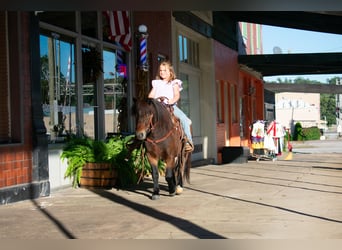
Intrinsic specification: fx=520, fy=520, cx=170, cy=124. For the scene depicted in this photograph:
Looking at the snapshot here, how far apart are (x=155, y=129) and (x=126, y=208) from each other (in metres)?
1.36

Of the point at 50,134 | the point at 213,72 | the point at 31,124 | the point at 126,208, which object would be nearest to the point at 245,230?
the point at 126,208

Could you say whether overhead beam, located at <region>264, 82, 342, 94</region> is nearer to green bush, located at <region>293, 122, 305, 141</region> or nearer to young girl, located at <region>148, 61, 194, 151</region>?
green bush, located at <region>293, 122, 305, 141</region>

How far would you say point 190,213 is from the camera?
7312 mm

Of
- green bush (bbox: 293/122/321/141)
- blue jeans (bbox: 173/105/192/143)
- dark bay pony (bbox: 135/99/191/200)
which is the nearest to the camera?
dark bay pony (bbox: 135/99/191/200)

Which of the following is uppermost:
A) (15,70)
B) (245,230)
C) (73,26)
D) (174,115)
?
(73,26)

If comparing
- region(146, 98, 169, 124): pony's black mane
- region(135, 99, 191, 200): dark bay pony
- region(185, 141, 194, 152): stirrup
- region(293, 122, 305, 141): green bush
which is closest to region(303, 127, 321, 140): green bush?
region(293, 122, 305, 141): green bush

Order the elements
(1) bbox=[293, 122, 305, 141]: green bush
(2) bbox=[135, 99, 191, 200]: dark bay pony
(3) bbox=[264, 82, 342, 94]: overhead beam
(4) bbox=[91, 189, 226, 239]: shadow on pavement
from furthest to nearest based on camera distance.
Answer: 1. (1) bbox=[293, 122, 305, 141]: green bush
2. (3) bbox=[264, 82, 342, 94]: overhead beam
3. (2) bbox=[135, 99, 191, 200]: dark bay pony
4. (4) bbox=[91, 189, 226, 239]: shadow on pavement

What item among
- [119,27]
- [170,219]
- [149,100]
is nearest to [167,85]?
[149,100]

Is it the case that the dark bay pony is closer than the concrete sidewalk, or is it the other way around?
the concrete sidewalk

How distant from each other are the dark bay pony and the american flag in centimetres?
384

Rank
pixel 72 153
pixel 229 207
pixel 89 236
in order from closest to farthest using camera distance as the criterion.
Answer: pixel 89 236 → pixel 229 207 → pixel 72 153

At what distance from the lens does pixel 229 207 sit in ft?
25.6

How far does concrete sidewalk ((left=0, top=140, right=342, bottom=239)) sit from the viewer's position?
6.06 meters
